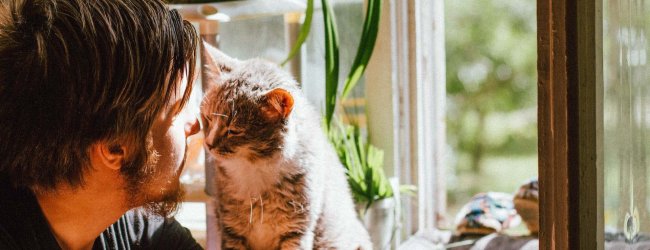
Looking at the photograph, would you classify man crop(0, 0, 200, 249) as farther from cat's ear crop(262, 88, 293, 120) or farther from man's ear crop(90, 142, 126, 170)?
cat's ear crop(262, 88, 293, 120)

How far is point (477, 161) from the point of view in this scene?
121cm

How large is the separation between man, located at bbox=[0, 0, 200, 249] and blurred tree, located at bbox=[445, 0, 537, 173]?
1.65ft

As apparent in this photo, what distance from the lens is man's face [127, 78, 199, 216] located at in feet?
2.95

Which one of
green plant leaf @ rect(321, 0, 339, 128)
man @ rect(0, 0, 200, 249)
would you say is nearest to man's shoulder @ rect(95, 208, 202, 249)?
man @ rect(0, 0, 200, 249)

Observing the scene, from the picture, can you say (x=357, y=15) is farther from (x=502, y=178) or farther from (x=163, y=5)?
(x=502, y=178)

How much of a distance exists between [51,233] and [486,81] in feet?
2.87

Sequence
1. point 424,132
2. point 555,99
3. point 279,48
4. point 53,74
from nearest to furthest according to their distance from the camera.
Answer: point 555,99 → point 53,74 → point 279,48 → point 424,132

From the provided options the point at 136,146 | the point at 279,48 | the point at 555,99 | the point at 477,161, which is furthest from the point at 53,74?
the point at 477,161

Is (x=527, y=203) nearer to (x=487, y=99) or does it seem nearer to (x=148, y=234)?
(x=487, y=99)

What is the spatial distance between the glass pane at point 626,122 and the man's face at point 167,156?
60cm

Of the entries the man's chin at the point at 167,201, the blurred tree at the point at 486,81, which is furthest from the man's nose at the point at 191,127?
the blurred tree at the point at 486,81

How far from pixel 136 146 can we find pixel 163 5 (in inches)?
8.8

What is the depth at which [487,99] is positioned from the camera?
121 centimetres

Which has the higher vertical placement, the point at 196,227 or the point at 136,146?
the point at 136,146
